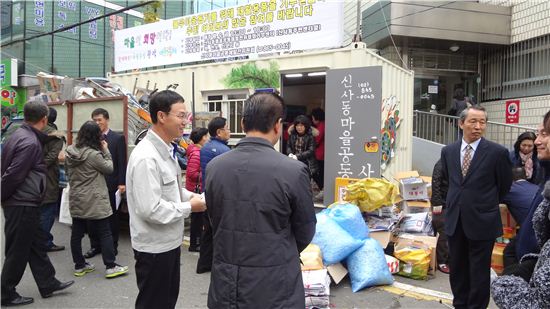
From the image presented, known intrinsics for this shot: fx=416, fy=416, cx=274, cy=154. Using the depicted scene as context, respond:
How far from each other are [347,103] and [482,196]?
315 centimetres

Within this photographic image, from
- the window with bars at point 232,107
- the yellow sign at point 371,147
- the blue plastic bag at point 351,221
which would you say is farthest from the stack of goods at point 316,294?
the window with bars at point 232,107

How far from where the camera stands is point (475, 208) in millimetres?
3580

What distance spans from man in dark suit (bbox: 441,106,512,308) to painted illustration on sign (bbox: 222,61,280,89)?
4.49 meters

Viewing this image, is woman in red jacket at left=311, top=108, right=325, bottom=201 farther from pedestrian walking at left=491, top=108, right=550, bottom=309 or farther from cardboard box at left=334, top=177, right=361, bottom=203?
pedestrian walking at left=491, top=108, right=550, bottom=309

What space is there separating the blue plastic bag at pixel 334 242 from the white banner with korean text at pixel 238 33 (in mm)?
3553

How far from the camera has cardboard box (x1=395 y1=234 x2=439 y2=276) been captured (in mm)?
5004

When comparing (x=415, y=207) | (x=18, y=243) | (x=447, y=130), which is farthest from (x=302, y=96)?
(x=18, y=243)

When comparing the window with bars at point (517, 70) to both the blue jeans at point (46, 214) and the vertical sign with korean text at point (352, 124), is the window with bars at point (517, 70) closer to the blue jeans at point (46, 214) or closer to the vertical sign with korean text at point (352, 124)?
the vertical sign with korean text at point (352, 124)

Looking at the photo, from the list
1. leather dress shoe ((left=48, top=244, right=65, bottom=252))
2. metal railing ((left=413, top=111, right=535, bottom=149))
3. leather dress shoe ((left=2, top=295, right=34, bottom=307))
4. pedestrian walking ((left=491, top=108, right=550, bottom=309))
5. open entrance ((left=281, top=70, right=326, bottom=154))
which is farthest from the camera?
open entrance ((left=281, top=70, right=326, bottom=154))

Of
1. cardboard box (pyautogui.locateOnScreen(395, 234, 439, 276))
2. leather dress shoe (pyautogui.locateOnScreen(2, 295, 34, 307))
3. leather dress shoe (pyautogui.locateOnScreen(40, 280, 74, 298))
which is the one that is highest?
cardboard box (pyautogui.locateOnScreen(395, 234, 439, 276))

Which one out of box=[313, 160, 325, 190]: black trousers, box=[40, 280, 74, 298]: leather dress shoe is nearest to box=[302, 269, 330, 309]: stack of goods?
box=[40, 280, 74, 298]: leather dress shoe

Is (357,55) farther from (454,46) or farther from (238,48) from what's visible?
(454,46)

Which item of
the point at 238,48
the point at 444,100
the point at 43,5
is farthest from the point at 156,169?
the point at 43,5

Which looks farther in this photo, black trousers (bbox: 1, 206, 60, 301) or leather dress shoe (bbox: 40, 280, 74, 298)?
leather dress shoe (bbox: 40, 280, 74, 298)
